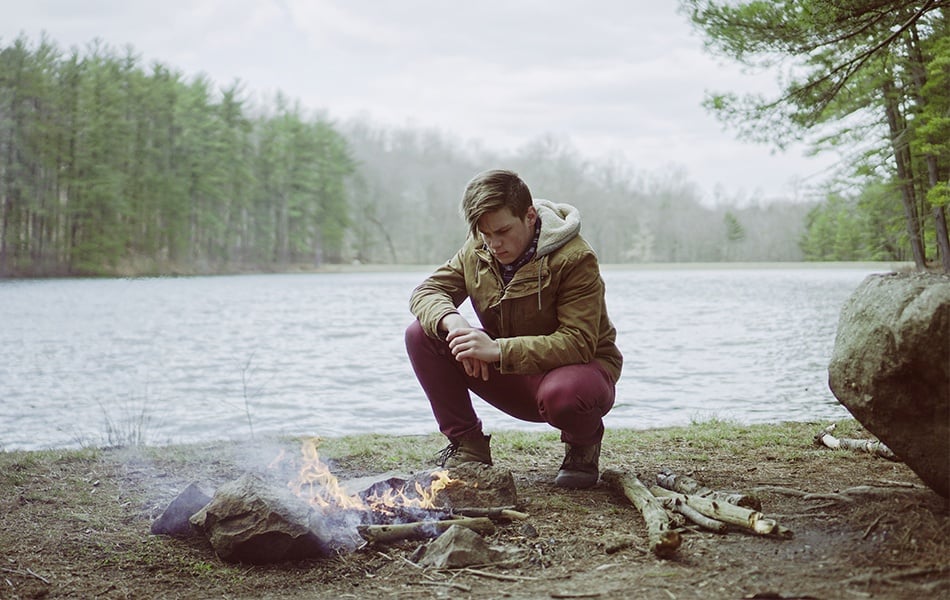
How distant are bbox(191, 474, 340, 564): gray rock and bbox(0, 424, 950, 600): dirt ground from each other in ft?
0.17

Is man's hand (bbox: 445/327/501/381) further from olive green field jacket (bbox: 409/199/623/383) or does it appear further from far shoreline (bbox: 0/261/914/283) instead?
far shoreline (bbox: 0/261/914/283)

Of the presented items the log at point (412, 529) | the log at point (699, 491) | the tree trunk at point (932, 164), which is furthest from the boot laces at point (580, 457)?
the tree trunk at point (932, 164)

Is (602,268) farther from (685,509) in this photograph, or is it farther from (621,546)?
(621,546)

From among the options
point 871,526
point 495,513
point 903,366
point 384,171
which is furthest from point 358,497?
point 384,171

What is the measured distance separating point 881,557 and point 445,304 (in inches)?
83.0

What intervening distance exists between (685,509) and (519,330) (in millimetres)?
1150

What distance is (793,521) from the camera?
304cm

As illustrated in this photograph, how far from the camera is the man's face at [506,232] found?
3.52 metres

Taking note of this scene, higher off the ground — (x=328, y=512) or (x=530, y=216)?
(x=530, y=216)

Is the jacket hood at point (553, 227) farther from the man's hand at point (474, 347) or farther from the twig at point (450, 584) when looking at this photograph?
the twig at point (450, 584)

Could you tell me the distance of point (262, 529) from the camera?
10.1 ft

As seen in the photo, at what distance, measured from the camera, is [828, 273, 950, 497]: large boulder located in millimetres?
2594

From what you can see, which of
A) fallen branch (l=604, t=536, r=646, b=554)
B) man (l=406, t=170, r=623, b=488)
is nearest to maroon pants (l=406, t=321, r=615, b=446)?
man (l=406, t=170, r=623, b=488)

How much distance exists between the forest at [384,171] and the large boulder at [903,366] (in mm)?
2383
